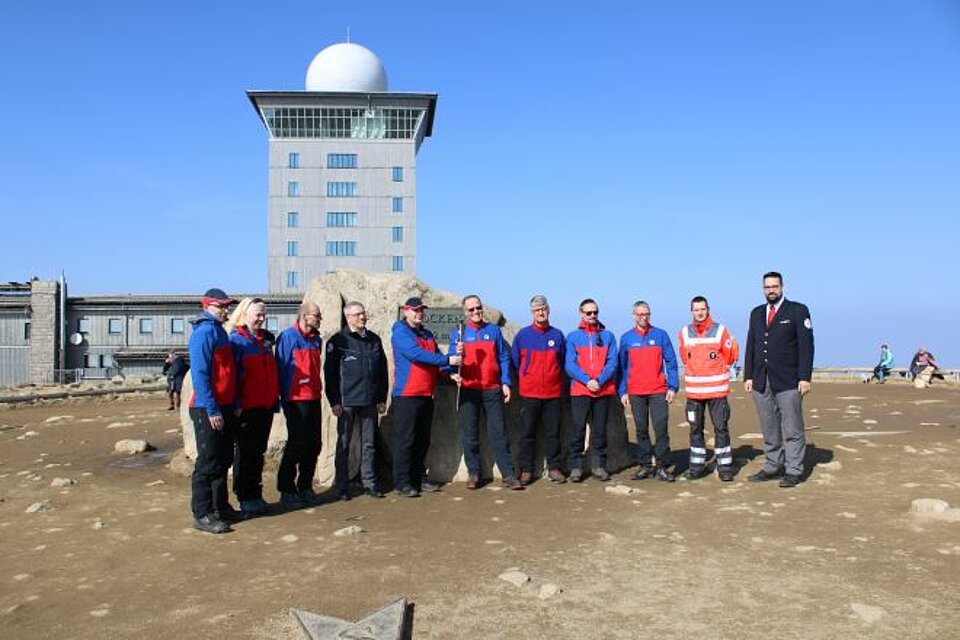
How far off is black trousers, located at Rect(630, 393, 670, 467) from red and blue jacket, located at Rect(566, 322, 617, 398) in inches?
14.2

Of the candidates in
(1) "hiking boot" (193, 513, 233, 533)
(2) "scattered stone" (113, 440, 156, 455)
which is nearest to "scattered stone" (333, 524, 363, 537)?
(1) "hiking boot" (193, 513, 233, 533)

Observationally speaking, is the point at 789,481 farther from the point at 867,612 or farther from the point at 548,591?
the point at 548,591

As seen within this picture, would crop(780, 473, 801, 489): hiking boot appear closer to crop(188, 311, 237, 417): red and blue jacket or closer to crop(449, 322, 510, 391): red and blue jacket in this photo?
crop(449, 322, 510, 391): red and blue jacket

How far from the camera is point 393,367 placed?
844 centimetres

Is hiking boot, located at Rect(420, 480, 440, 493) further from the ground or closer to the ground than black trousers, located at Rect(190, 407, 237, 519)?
closer to the ground

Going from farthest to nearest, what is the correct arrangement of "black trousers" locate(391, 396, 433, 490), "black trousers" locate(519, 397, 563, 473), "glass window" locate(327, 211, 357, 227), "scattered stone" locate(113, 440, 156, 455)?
"glass window" locate(327, 211, 357, 227)
"scattered stone" locate(113, 440, 156, 455)
"black trousers" locate(519, 397, 563, 473)
"black trousers" locate(391, 396, 433, 490)

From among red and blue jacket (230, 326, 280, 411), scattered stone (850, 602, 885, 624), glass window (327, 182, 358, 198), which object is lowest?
scattered stone (850, 602, 885, 624)

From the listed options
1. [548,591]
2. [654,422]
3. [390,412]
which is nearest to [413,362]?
[390,412]

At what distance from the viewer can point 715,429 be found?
7.66 meters

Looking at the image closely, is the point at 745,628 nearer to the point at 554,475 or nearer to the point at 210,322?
the point at 554,475

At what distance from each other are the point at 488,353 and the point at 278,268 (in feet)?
171

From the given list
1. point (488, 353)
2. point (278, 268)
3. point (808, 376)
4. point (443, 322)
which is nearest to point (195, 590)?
point (488, 353)

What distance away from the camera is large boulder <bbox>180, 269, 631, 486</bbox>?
8234 mm

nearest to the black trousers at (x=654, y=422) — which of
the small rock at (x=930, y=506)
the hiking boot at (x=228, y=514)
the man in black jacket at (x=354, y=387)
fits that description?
the small rock at (x=930, y=506)
